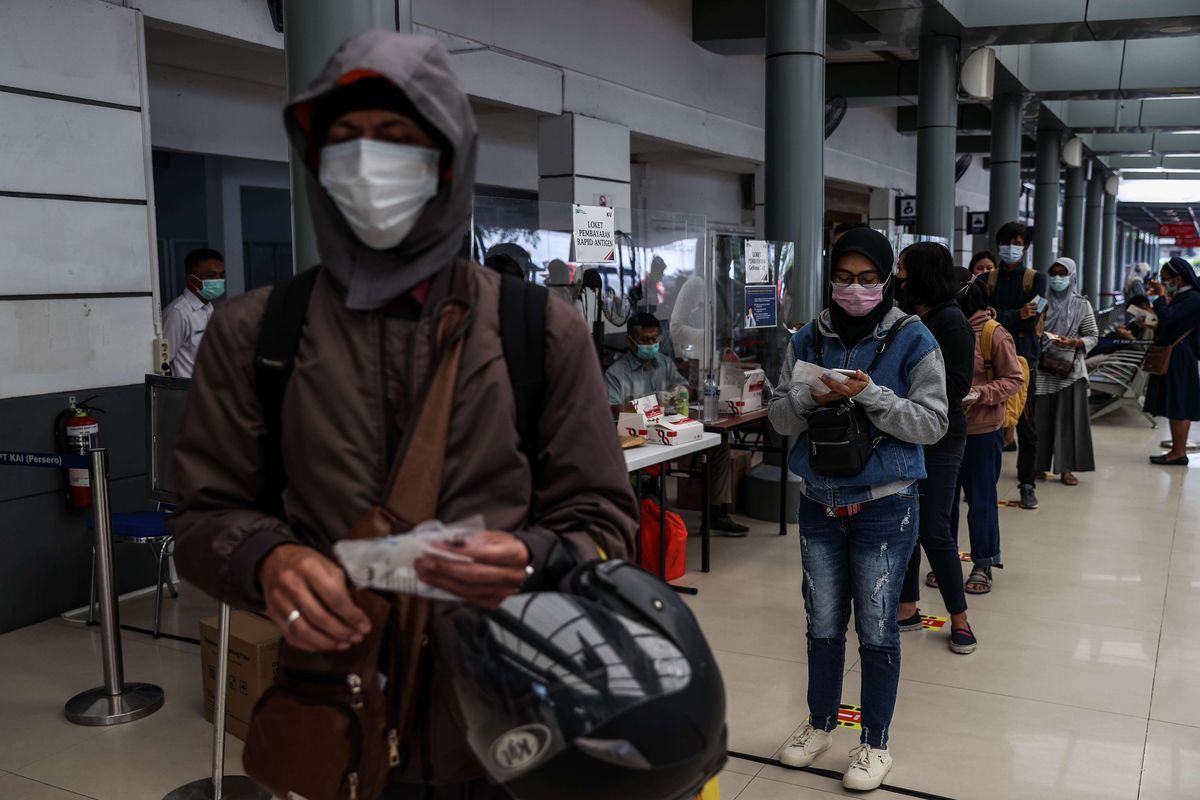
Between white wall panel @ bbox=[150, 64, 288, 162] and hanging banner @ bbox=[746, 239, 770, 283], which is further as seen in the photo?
white wall panel @ bbox=[150, 64, 288, 162]

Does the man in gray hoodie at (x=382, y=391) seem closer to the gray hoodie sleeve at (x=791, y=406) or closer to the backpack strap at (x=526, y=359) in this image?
the backpack strap at (x=526, y=359)

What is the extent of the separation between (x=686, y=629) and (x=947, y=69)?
32.0 feet

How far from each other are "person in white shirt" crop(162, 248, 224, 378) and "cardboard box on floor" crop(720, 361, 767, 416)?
308 centimetres

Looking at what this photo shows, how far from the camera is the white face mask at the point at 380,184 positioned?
4.37 ft

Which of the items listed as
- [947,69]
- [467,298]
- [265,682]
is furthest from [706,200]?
[467,298]

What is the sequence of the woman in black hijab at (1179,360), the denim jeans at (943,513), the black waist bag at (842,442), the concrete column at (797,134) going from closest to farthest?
the black waist bag at (842,442), the denim jeans at (943,513), the concrete column at (797,134), the woman in black hijab at (1179,360)

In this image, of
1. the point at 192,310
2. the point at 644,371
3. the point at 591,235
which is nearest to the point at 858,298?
the point at 591,235

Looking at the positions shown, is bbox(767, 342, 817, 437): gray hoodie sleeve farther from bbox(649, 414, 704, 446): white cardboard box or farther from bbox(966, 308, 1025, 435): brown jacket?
bbox(649, 414, 704, 446): white cardboard box

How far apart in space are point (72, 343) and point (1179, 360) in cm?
891

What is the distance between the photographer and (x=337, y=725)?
1325 mm

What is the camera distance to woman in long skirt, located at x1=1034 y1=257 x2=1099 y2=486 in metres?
7.93

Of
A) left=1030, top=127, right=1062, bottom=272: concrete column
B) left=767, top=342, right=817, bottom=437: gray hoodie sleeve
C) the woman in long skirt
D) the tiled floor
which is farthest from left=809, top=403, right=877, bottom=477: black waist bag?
left=1030, top=127, right=1062, bottom=272: concrete column

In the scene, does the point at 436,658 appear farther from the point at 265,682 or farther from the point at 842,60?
the point at 842,60

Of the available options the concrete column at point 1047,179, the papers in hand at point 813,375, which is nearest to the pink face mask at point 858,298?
the papers in hand at point 813,375
